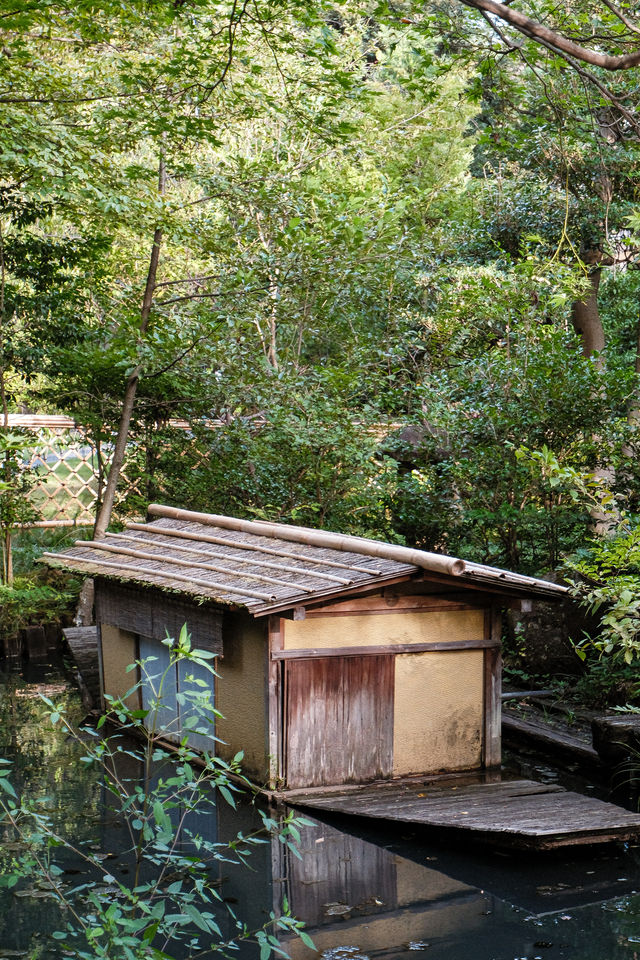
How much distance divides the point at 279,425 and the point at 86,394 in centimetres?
339

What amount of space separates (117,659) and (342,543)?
3.56 metres

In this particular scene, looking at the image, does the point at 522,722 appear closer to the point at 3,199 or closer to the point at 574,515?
the point at 574,515

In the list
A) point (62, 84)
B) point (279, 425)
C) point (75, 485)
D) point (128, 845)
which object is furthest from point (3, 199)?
point (128, 845)

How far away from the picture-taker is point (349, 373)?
14.4m

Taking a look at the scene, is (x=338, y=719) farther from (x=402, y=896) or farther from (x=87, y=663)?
(x=87, y=663)

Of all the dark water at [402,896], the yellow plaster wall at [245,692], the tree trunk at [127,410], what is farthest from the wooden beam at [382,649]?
the tree trunk at [127,410]

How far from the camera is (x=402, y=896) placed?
21.4 feet

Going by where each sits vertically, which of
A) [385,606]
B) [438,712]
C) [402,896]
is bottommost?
[402,896]

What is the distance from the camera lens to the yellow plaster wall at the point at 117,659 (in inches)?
433

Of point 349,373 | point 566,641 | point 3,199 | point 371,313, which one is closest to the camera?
point 566,641

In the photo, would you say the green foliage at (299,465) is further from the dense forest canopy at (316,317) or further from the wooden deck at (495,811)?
the wooden deck at (495,811)

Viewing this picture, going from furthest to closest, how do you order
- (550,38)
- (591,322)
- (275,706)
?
(591,322)
(275,706)
(550,38)

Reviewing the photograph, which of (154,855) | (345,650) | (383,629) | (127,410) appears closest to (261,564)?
(345,650)

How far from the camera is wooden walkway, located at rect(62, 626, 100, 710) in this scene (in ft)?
39.8
